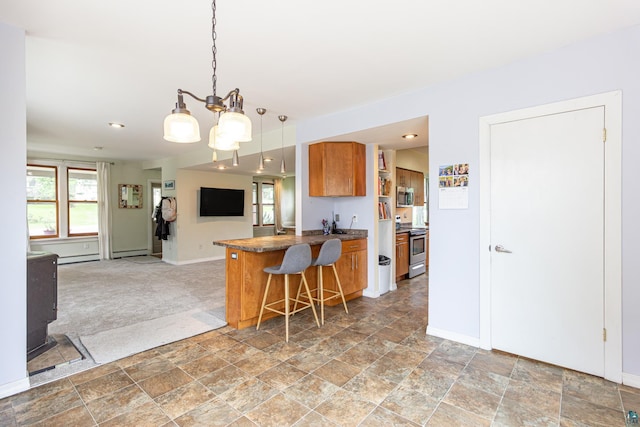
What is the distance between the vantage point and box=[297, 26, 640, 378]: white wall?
2.14 metres

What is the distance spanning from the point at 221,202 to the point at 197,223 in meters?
0.78

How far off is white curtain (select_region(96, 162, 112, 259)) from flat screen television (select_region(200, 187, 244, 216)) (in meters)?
2.32

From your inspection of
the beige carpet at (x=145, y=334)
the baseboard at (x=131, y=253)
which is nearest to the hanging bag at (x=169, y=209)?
the baseboard at (x=131, y=253)

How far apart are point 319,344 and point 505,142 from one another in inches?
96.7

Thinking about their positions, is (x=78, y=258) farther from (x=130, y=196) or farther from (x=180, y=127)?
(x=180, y=127)

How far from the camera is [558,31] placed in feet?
7.08

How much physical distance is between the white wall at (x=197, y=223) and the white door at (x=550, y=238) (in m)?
6.58

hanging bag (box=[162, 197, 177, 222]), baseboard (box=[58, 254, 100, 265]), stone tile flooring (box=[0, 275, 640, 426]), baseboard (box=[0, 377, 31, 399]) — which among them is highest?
hanging bag (box=[162, 197, 177, 222])

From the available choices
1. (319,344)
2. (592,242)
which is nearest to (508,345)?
(592,242)

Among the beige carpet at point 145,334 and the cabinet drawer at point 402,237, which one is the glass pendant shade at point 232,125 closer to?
the beige carpet at point 145,334

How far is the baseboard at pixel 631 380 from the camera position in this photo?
6.98 feet

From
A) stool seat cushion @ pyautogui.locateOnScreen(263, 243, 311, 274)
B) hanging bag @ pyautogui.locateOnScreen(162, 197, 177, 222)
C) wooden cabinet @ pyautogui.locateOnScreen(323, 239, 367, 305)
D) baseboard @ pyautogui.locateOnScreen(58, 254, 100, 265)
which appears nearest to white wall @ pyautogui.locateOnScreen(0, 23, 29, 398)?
stool seat cushion @ pyautogui.locateOnScreen(263, 243, 311, 274)

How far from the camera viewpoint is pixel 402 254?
5273 mm

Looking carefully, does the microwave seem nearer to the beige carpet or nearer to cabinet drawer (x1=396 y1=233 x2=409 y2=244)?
cabinet drawer (x1=396 y1=233 x2=409 y2=244)
